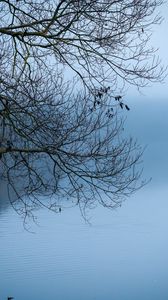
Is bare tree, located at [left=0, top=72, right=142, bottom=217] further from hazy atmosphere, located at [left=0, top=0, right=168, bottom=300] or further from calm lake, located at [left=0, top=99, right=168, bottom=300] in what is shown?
calm lake, located at [left=0, top=99, right=168, bottom=300]

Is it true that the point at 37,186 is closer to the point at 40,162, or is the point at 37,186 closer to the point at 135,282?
the point at 40,162

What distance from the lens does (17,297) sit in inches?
613

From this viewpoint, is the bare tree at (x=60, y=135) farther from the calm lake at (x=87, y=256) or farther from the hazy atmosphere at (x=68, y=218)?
the calm lake at (x=87, y=256)

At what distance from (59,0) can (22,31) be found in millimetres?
484

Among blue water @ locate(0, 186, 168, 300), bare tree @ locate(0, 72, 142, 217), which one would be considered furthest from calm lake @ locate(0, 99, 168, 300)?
bare tree @ locate(0, 72, 142, 217)

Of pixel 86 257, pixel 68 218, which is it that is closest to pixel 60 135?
pixel 86 257

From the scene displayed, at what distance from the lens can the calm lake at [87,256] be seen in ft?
53.5

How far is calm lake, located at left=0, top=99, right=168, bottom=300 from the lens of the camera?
16.3 metres

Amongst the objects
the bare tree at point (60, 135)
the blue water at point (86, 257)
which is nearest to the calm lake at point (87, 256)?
the blue water at point (86, 257)

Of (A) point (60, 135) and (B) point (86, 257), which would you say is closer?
(A) point (60, 135)

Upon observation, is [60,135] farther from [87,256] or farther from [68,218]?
[68,218]

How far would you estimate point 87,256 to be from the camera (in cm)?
1989

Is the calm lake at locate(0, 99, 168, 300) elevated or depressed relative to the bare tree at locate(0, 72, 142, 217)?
elevated

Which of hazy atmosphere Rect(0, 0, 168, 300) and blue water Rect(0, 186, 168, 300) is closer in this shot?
hazy atmosphere Rect(0, 0, 168, 300)
